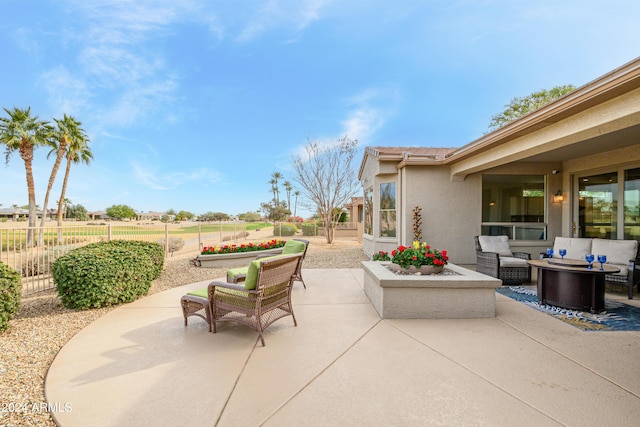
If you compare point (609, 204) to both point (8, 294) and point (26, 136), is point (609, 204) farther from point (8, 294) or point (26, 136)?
point (26, 136)

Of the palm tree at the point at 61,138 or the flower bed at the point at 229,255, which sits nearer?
the flower bed at the point at 229,255

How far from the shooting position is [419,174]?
27.7ft

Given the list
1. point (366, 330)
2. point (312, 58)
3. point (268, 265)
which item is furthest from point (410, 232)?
point (312, 58)

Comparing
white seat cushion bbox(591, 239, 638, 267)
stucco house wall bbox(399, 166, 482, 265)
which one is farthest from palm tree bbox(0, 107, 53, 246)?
white seat cushion bbox(591, 239, 638, 267)

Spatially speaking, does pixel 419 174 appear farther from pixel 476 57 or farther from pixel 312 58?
pixel 312 58

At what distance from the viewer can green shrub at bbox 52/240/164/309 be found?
417 cm

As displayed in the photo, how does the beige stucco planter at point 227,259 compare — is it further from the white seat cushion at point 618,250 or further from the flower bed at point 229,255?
the white seat cushion at point 618,250

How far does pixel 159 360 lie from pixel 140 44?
10931 millimetres

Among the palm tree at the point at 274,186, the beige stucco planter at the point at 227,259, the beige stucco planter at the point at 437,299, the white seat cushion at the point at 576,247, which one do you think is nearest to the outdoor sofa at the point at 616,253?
the white seat cushion at the point at 576,247

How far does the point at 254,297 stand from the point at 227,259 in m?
5.62

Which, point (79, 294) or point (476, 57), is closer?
point (79, 294)

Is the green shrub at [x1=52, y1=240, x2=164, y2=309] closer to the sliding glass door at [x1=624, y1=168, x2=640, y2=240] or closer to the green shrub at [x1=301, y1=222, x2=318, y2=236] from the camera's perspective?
the sliding glass door at [x1=624, y1=168, x2=640, y2=240]

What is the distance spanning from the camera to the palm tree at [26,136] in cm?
1644

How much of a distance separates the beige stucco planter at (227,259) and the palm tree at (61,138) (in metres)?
17.4
